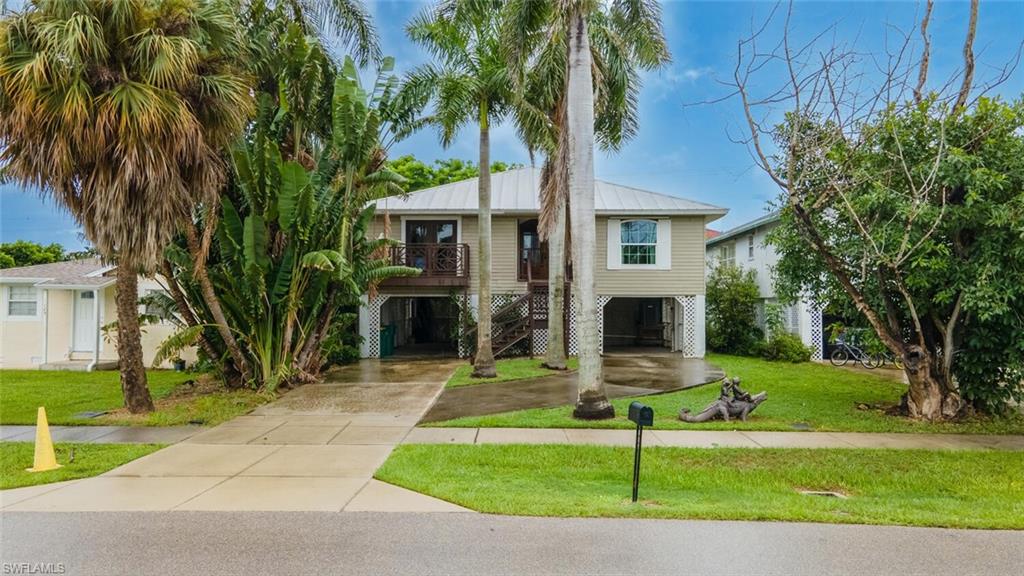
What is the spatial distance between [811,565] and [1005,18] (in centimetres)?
1167

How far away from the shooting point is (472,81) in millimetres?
12586

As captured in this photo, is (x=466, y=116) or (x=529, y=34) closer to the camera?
(x=529, y=34)

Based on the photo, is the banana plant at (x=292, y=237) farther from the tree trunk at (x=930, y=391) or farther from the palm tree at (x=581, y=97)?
the tree trunk at (x=930, y=391)

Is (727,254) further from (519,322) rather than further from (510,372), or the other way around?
(510,372)

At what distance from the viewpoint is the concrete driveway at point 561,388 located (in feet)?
32.2

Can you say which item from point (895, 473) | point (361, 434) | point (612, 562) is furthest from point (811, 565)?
point (361, 434)

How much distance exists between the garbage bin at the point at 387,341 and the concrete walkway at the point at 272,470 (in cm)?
816

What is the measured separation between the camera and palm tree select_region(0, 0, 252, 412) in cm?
759

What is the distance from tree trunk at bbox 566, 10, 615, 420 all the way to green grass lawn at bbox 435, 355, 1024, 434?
48 centimetres

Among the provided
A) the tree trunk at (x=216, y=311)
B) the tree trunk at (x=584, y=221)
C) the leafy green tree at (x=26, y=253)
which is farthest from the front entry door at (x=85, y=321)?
the leafy green tree at (x=26, y=253)

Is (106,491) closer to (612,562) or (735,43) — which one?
(612,562)

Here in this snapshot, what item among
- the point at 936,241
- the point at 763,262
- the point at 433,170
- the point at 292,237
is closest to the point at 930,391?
the point at 936,241

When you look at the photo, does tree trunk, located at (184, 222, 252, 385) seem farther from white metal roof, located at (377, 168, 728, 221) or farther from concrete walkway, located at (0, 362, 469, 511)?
white metal roof, located at (377, 168, 728, 221)

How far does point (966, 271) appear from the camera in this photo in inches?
317
